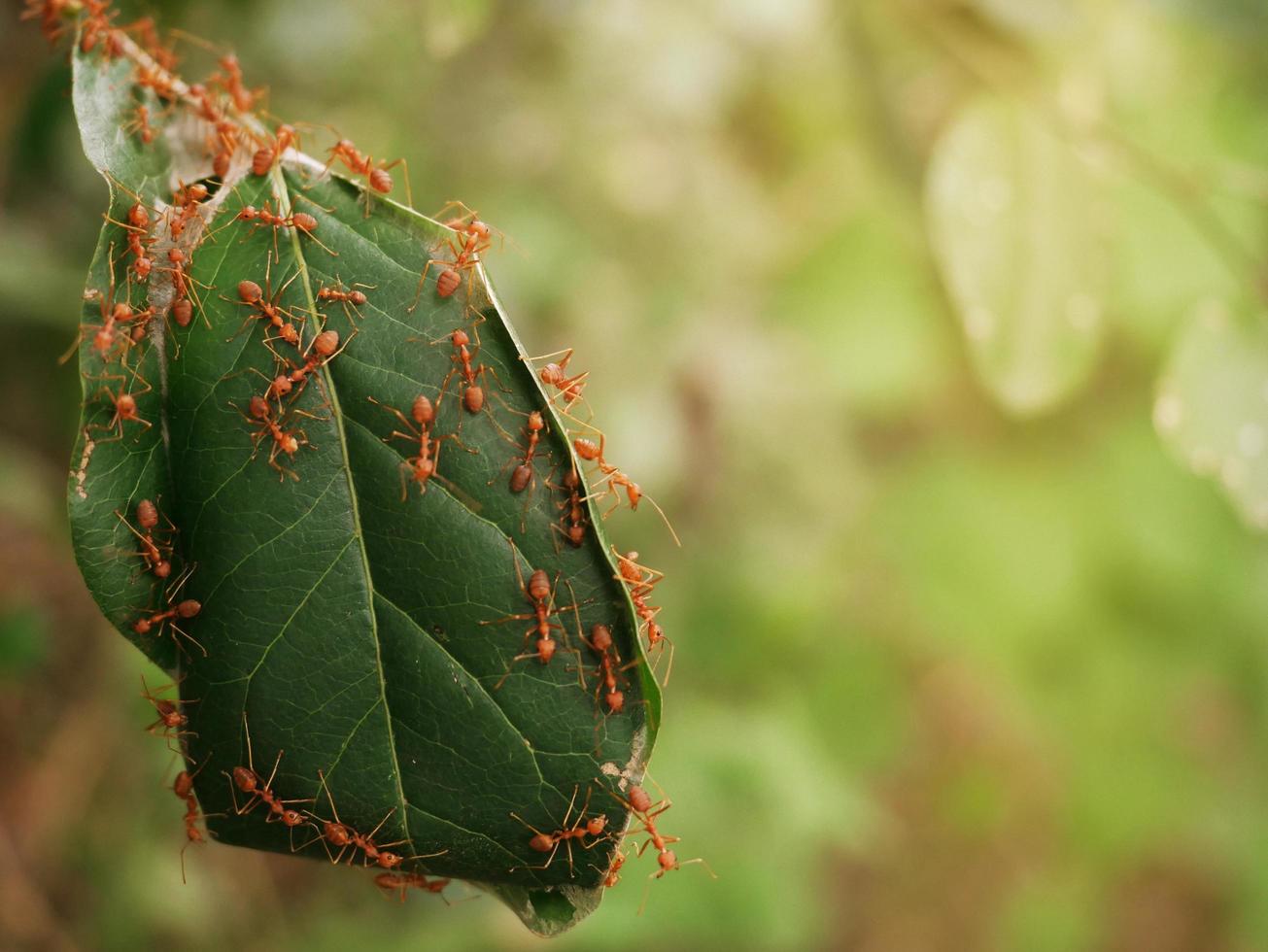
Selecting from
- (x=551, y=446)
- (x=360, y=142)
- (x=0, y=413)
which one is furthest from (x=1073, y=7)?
(x=0, y=413)

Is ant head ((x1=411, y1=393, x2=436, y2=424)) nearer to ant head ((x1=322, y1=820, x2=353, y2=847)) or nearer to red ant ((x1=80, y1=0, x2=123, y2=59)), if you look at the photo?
ant head ((x1=322, y1=820, x2=353, y2=847))

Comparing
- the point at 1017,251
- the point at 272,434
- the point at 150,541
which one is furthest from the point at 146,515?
the point at 1017,251

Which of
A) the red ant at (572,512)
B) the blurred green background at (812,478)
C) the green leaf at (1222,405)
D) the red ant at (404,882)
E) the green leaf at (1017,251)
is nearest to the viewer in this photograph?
the red ant at (572,512)

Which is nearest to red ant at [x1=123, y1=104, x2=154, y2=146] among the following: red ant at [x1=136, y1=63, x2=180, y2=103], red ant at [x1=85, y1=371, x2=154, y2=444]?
red ant at [x1=136, y1=63, x2=180, y2=103]

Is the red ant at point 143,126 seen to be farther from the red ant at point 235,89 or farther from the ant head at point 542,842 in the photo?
the ant head at point 542,842

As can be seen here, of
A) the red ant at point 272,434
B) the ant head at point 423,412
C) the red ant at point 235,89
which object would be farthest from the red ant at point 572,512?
the red ant at point 235,89

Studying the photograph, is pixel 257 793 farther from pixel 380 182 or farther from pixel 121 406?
pixel 380 182

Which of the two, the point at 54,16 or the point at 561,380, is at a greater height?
the point at 54,16
